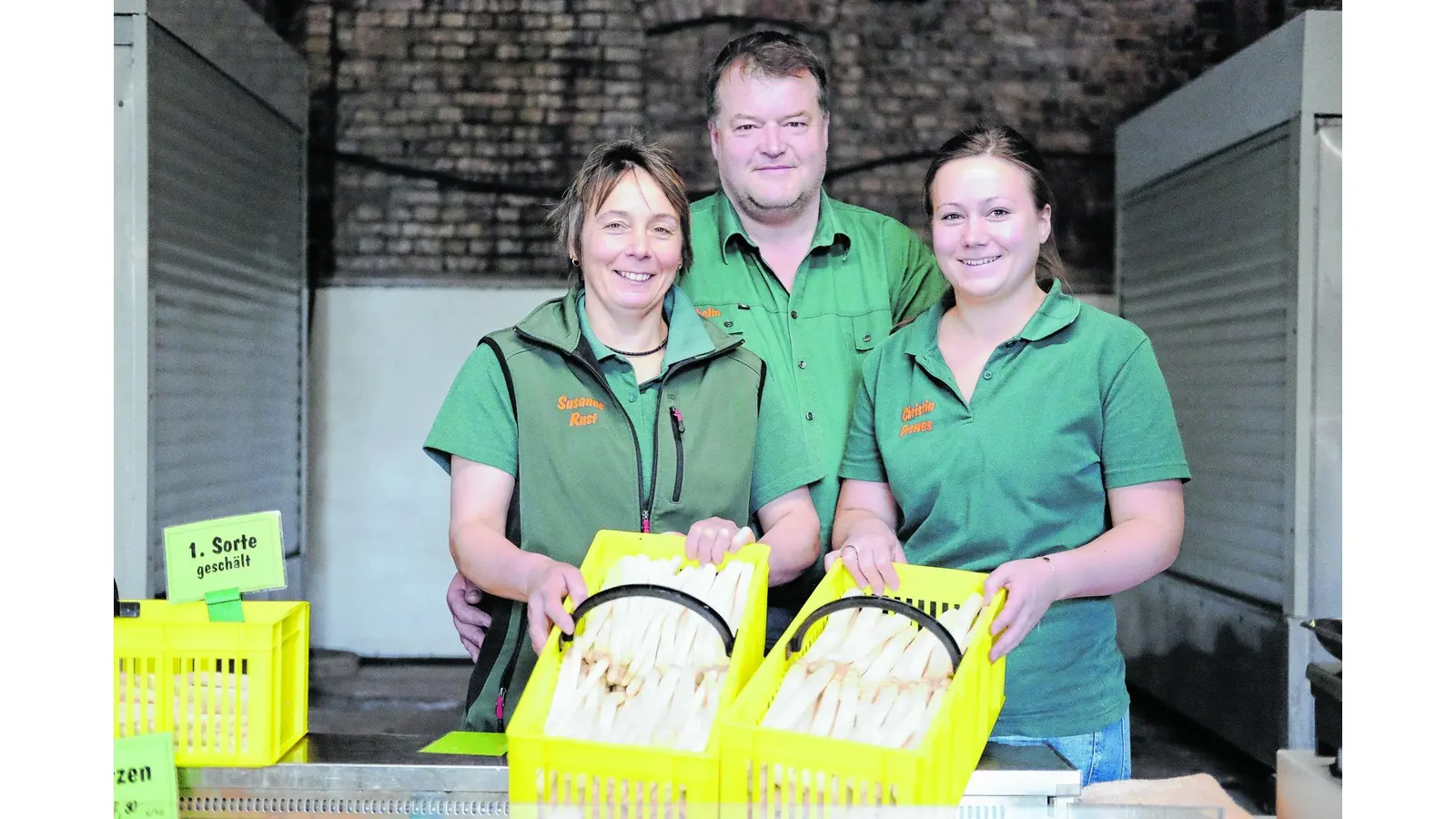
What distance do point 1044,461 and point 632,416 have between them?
0.70 metres

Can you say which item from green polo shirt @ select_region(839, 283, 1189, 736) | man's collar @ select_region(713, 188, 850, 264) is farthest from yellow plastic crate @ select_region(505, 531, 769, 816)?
man's collar @ select_region(713, 188, 850, 264)

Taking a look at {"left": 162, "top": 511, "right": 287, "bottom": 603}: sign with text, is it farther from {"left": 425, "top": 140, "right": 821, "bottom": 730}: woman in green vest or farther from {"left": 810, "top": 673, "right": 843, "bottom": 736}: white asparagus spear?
{"left": 810, "top": 673, "right": 843, "bottom": 736}: white asparagus spear

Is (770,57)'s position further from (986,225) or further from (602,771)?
(602,771)

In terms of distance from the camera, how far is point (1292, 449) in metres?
3.34

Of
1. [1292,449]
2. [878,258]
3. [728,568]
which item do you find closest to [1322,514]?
[1292,449]

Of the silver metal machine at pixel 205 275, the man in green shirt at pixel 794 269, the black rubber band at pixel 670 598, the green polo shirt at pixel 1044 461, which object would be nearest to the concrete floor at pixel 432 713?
the silver metal machine at pixel 205 275

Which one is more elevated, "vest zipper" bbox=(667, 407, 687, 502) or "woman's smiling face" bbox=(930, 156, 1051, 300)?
"woman's smiling face" bbox=(930, 156, 1051, 300)

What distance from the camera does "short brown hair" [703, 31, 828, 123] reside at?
1933mm

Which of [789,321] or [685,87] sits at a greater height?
[685,87]

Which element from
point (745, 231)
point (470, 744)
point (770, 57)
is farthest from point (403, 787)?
point (770, 57)

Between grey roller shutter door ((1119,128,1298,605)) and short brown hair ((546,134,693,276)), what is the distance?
2.50 metres
